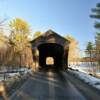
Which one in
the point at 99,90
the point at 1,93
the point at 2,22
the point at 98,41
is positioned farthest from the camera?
the point at 98,41

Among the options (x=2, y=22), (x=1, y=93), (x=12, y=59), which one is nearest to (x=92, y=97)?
(x=1, y=93)

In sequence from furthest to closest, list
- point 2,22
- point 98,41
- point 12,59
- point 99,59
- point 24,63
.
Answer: point 98,41
point 99,59
point 24,63
point 12,59
point 2,22

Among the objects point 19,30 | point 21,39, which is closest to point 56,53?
point 21,39

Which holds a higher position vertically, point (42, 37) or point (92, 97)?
point (42, 37)

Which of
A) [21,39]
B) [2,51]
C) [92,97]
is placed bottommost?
[92,97]

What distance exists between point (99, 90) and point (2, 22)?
20.6 feet

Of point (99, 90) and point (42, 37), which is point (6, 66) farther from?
point (99, 90)

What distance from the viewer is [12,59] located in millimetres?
39719

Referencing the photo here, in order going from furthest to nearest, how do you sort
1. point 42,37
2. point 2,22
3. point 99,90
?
1. point 42,37
2. point 2,22
3. point 99,90

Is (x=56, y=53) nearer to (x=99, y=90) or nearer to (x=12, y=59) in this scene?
(x=12, y=59)

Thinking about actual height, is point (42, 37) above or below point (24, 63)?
above

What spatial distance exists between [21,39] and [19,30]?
5113 millimetres

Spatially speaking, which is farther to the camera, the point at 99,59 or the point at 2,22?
the point at 99,59

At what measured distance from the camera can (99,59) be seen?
2034 inches
